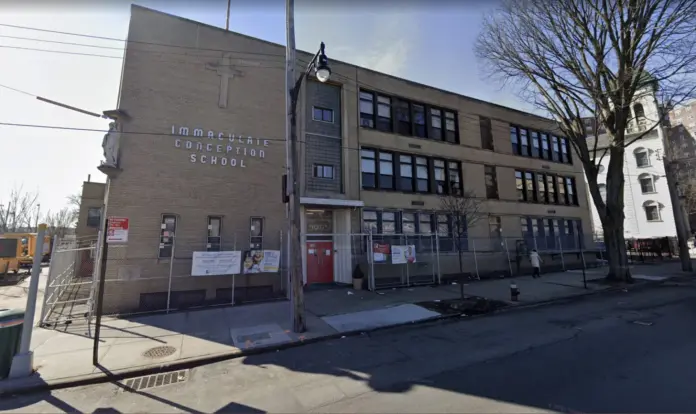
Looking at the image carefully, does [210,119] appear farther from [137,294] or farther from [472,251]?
[472,251]

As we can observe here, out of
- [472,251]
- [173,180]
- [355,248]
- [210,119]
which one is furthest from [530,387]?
[472,251]

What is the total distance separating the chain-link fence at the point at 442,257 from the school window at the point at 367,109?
676 cm

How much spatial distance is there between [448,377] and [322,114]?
1422 cm

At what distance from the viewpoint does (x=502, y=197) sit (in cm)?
2112

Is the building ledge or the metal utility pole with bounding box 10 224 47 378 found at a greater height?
the building ledge

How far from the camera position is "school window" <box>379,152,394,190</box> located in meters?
17.5

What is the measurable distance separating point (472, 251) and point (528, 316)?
988 centimetres

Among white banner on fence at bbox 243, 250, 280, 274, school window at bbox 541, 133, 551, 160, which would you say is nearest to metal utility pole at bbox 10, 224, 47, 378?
white banner on fence at bbox 243, 250, 280, 274

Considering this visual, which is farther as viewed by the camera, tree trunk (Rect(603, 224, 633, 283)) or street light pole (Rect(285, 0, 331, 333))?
tree trunk (Rect(603, 224, 633, 283))

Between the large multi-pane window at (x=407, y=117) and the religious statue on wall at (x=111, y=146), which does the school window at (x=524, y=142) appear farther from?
the religious statue on wall at (x=111, y=146)

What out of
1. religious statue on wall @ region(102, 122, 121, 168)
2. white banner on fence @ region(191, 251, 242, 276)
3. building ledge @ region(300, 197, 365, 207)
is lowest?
white banner on fence @ region(191, 251, 242, 276)

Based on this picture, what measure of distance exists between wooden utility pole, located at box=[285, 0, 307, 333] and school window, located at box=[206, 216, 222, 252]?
5388mm

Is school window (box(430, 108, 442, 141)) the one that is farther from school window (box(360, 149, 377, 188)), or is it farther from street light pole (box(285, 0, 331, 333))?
street light pole (box(285, 0, 331, 333))

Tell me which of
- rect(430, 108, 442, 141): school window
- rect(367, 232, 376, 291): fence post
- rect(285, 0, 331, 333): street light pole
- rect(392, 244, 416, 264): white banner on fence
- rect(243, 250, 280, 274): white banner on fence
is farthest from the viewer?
rect(430, 108, 442, 141): school window
